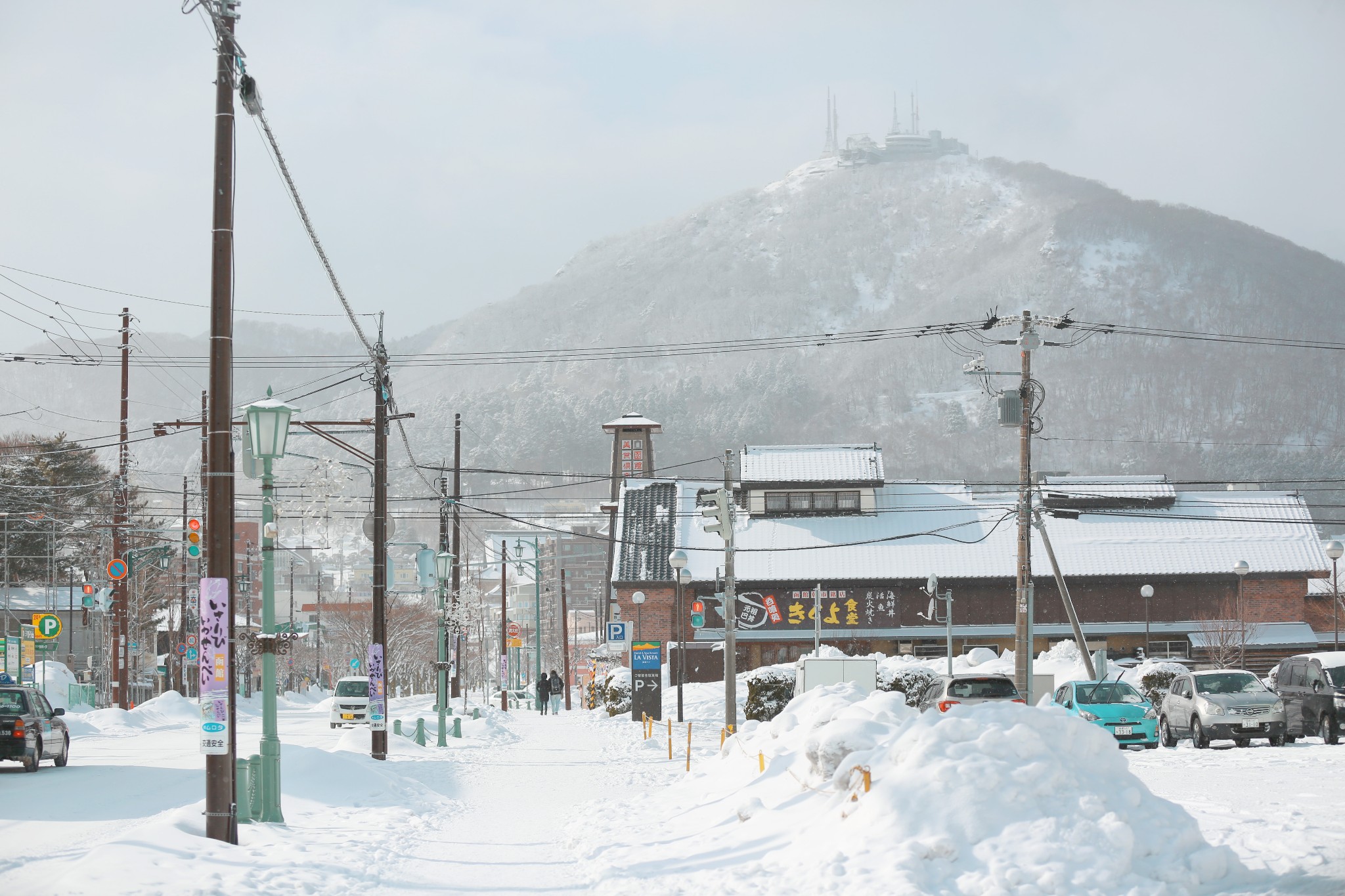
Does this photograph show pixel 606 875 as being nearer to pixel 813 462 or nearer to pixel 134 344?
pixel 134 344

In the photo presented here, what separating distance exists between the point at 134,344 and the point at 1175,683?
36318 mm

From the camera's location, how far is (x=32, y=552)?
72312 millimetres

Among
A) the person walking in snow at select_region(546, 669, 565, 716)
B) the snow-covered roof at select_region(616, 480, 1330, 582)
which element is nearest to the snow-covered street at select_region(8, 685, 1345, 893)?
the snow-covered roof at select_region(616, 480, 1330, 582)

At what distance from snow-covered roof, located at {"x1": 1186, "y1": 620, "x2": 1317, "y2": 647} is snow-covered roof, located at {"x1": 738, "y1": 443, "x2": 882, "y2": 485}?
16158 millimetres

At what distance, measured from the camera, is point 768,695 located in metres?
39.8

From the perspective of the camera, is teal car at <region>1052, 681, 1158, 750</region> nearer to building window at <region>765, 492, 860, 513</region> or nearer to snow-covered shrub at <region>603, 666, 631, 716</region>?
snow-covered shrub at <region>603, 666, 631, 716</region>

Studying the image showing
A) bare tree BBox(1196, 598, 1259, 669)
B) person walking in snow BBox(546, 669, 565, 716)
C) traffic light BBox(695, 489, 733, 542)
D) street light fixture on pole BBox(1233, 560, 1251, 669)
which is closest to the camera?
traffic light BBox(695, 489, 733, 542)

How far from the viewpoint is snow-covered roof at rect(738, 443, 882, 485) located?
6225 centimetres

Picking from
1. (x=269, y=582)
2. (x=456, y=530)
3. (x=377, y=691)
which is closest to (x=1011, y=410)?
(x=377, y=691)

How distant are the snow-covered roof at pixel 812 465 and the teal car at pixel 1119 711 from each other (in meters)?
32.1

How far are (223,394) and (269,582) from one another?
4752 mm

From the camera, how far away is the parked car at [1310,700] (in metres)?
25.6

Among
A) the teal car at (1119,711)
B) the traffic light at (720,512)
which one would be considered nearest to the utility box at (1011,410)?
the teal car at (1119,711)

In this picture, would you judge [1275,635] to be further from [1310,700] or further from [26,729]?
[26,729]
